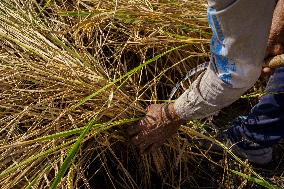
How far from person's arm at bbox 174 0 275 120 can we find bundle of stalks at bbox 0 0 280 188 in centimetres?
22

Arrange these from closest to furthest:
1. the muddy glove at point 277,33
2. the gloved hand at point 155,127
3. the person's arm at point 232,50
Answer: the person's arm at point 232,50 → the muddy glove at point 277,33 → the gloved hand at point 155,127

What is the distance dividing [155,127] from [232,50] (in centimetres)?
43

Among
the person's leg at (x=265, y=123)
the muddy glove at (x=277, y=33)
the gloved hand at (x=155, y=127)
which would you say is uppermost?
the muddy glove at (x=277, y=33)

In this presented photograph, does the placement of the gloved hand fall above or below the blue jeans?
above

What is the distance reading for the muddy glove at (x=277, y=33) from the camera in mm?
1038

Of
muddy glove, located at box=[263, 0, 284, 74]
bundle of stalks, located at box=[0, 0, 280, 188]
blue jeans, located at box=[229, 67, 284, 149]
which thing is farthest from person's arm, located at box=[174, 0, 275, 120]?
blue jeans, located at box=[229, 67, 284, 149]

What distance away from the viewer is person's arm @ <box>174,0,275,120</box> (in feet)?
2.71

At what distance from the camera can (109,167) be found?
1.49 metres

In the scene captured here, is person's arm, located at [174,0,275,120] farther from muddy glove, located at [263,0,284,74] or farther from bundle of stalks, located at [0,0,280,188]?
bundle of stalks, located at [0,0,280,188]

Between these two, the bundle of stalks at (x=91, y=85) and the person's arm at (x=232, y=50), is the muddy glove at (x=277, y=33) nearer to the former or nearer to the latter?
the person's arm at (x=232, y=50)

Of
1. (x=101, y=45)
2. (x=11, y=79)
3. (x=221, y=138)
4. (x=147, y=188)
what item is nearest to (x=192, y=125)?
(x=221, y=138)

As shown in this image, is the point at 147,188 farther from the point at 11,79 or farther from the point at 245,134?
the point at 11,79

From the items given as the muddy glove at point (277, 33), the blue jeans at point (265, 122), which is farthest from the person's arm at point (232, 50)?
the blue jeans at point (265, 122)

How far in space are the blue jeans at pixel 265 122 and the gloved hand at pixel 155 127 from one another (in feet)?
1.12
